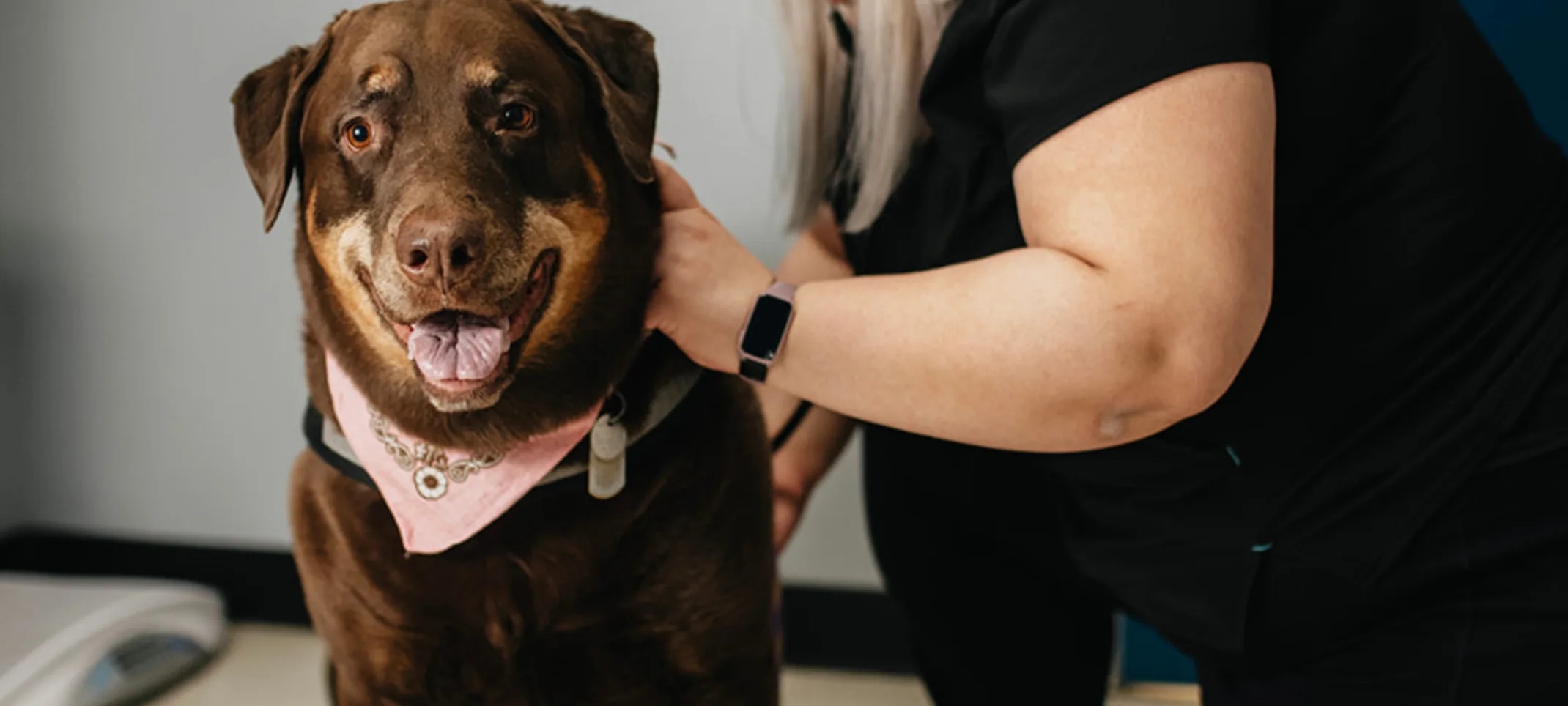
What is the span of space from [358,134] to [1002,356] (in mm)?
478

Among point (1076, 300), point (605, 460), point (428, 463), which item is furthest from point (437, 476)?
point (1076, 300)

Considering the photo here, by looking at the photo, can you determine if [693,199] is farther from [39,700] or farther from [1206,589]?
[39,700]

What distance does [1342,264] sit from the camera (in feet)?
2.80

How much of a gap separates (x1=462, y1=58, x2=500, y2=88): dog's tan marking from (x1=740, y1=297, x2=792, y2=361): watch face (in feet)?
0.80

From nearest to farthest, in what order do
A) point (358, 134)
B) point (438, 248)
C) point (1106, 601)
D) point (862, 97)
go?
1. point (438, 248)
2. point (358, 134)
3. point (862, 97)
4. point (1106, 601)

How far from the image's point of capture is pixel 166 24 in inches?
39.8

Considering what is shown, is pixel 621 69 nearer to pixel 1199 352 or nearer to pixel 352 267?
pixel 352 267

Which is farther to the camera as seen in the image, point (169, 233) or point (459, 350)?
point (169, 233)

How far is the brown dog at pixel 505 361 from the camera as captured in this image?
73cm

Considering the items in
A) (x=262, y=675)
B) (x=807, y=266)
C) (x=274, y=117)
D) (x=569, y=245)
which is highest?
(x=274, y=117)

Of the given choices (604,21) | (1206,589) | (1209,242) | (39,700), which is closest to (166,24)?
(604,21)

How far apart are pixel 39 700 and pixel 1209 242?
1314 millimetres

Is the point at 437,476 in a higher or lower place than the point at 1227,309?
lower

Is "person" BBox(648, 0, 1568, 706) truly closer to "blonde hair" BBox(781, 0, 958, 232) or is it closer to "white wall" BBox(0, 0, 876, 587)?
"blonde hair" BBox(781, 0, 958, 232)
